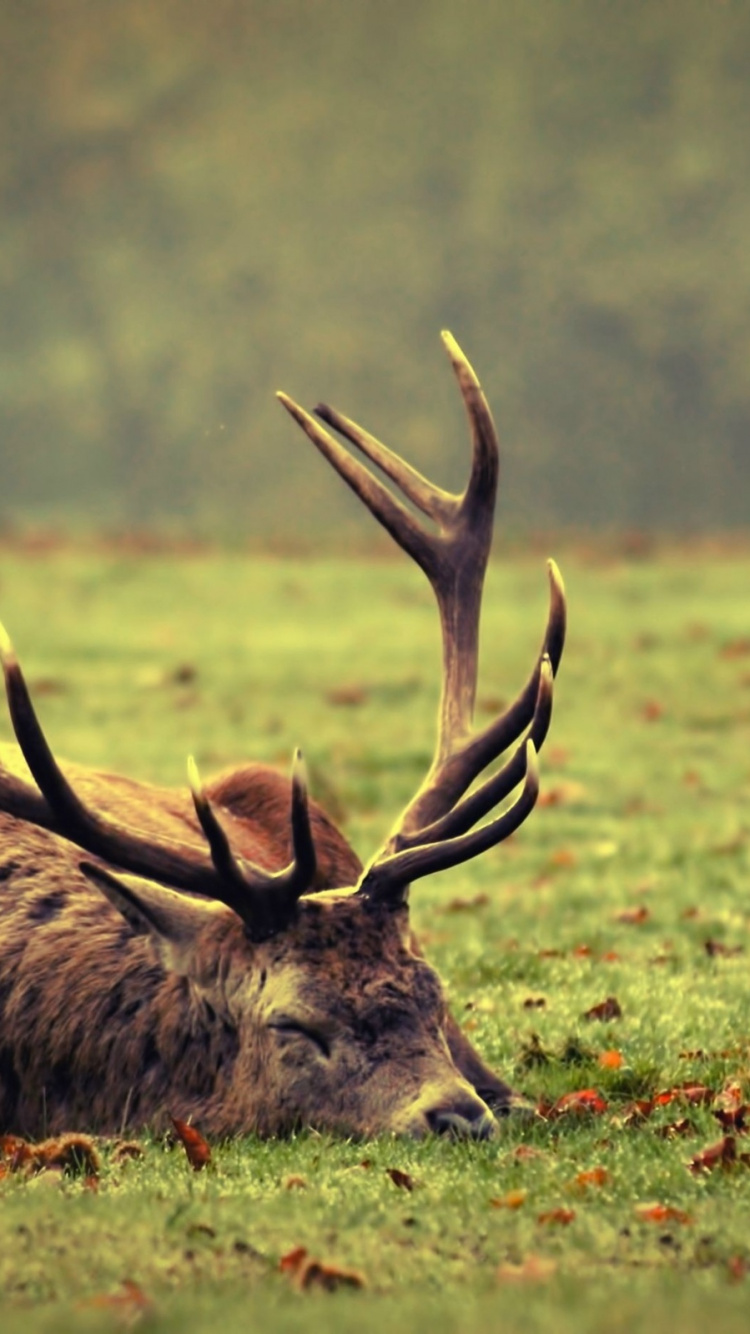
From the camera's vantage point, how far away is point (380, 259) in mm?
113188

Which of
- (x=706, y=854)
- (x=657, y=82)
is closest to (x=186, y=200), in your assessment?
(x=657, y=82)

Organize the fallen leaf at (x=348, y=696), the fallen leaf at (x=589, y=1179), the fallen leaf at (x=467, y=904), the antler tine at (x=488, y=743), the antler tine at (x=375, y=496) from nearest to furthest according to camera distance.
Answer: the fallen leaf at (x=589, y=1179) → the antler tine at (x=488, y=743) → the antler tine at (x=375, y=496) → the fallen leaf at (x=467, y=904) → the fallen leaf at (x=348, y=696)

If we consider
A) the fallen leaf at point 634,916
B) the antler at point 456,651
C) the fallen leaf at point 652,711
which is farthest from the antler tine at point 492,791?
the fallen leaf at point 652,711

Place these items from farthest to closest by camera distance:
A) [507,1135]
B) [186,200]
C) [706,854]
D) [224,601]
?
[186,200], [224,601], [706,854], [507,1135]

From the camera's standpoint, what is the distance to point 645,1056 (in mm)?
7332

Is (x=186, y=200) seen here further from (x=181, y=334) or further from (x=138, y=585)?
(x=138, y=585)

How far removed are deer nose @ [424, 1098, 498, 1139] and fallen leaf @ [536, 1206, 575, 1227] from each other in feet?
3.10

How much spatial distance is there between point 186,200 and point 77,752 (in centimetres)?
11349

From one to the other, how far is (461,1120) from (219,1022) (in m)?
0.89

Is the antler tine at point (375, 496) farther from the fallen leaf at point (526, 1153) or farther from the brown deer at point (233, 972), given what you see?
the fallen leaf at point (526, 1153)

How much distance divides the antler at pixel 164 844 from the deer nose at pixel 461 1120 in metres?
0.76

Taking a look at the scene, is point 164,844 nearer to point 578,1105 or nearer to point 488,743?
point 488,743

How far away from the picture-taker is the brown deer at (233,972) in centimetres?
619

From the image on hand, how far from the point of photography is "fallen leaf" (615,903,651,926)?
424 inches
